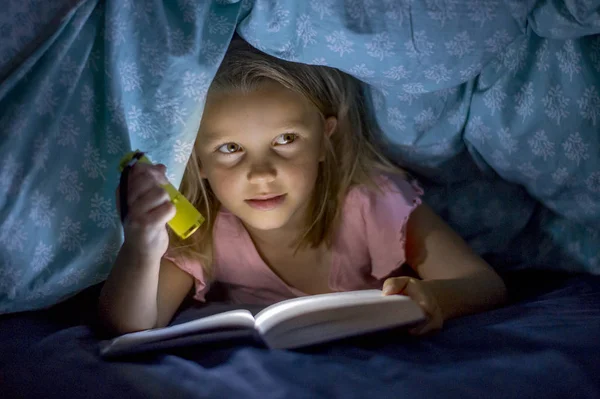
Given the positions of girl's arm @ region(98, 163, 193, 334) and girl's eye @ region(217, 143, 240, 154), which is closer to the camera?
girl's arm @ region(98, 163, 193, 334)

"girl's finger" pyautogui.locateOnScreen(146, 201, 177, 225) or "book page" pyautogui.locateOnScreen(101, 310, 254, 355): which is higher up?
"girl's finger" pyautogui.locateOnScreen(146, 201, 177, 225)

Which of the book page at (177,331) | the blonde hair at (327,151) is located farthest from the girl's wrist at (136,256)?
the blonde hair at (327,151)

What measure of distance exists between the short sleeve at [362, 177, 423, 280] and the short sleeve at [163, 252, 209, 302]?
12.3 inches

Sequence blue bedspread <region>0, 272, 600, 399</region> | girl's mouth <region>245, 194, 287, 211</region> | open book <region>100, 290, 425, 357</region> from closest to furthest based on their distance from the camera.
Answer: blue bedspread <region>0, 272, 600, 399</region>
open book <region>100, 290, 425, 357</region>
girl's mouth <region>245, 194, 287, 211</region>

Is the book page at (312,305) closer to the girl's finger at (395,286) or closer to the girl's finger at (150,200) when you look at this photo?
the girl's finger at (395,286)

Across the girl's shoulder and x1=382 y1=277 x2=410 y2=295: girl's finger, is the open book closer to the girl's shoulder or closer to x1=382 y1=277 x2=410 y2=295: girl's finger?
x1=382 y1=277 x2=410 y2=295: girl's finger

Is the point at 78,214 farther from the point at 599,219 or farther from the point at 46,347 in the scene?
the point at 599,219

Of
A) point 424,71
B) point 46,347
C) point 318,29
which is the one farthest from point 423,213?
point 46,347

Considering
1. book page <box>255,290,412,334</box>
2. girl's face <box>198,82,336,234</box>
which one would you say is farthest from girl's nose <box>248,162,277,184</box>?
book page <box>255,290,412,334</box>

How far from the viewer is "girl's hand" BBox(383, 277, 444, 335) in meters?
0.92

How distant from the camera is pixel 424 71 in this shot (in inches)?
39.8

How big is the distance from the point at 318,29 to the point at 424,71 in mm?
180

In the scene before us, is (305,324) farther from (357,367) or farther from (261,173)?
(261,173)

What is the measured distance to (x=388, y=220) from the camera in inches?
46.4
